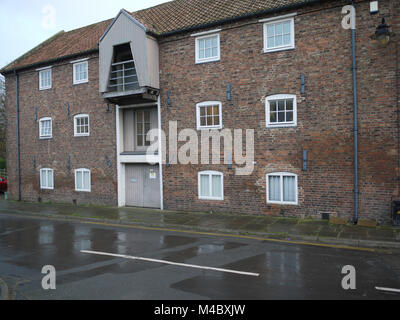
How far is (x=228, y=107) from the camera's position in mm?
13758

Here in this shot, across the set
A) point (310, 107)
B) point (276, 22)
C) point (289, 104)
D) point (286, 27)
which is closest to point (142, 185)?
point (289, 104)

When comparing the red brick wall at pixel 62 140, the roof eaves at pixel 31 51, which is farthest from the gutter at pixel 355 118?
the roof eaves at pixel 31 51

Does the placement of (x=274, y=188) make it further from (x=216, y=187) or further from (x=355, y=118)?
(x=355, y=118)

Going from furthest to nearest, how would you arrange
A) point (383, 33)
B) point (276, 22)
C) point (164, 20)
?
point (164, 20) → point (276, 22) → point (383, 33)

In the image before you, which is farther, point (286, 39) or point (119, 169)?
point (119, 169)

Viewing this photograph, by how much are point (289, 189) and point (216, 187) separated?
10.1ft

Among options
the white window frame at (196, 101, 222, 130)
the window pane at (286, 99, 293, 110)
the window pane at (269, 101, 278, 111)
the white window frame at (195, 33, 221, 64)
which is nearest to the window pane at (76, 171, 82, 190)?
the white window frame at (196, 101, 222, 130)

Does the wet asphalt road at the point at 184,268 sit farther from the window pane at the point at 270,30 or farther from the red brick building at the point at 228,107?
the window pane at the point at 270,30

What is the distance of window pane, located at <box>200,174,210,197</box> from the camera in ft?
47.2

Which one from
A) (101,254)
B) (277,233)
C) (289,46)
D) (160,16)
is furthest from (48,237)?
(160,16)

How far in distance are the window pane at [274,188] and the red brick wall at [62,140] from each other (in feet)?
26.0

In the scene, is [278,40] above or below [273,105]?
above

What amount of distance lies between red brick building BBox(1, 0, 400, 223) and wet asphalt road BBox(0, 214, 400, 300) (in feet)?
11.8
